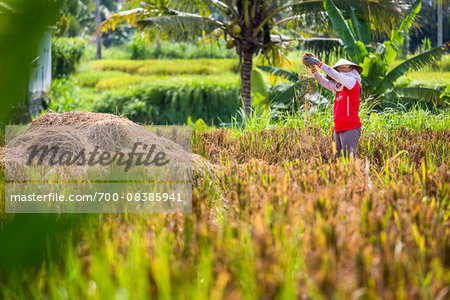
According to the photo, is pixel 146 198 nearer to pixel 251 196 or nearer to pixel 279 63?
pixel 251 196

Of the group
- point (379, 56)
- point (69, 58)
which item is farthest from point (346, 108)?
point (69, 58)

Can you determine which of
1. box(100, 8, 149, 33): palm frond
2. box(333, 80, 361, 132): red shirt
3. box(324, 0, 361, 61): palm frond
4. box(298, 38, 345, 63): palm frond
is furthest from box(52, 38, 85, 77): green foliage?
box(333, 80, 361, 132): red shirt

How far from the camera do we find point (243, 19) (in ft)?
34.9

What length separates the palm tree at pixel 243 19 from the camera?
9517 mm

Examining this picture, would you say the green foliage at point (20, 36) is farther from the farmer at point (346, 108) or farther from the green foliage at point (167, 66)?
the green foliage at point (167, 66)

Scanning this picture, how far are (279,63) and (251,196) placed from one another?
11355 mm

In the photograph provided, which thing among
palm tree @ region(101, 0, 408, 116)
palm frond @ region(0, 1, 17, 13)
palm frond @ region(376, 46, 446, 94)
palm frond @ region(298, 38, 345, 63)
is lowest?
palm frond @ region(0, 1, 17, 13)

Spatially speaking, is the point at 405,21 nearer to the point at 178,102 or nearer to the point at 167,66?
the point at 178,102

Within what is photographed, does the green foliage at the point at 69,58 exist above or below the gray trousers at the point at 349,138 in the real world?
above

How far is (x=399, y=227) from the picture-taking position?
5.29 feet

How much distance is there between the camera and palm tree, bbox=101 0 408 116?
9.52 m

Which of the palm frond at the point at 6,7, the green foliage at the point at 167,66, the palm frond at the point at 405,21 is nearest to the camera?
the palm frond at the point at 6,7

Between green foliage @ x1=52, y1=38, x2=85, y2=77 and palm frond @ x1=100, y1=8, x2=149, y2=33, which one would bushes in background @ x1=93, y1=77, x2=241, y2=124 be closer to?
green foliage @ x1=52, y1=38, x2=85, y2=77

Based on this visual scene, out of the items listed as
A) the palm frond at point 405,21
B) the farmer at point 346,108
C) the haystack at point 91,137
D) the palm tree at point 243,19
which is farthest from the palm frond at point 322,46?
the haystack at point 91,137
